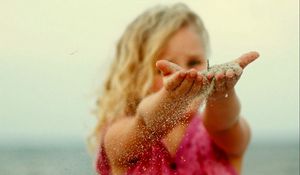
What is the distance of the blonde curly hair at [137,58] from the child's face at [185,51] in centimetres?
1

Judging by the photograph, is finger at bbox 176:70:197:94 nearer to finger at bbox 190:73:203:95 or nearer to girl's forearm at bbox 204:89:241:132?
finger at bbox 190:73:203:95

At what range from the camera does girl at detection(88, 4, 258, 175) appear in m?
1.20

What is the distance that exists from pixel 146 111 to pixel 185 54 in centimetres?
34

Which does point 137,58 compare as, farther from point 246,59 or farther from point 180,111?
point 246,59

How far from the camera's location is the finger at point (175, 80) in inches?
36.8

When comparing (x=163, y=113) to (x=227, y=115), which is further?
(x=227, y=115)

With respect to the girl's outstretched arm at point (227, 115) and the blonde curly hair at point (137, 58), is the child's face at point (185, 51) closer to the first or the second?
the blonde curly hair at point (137, 58)

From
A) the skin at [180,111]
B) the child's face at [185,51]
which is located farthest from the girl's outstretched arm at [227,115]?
the child's face at [185,51]

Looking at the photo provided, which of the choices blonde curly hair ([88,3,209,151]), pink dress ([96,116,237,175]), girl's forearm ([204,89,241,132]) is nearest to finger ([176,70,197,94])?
girl's forearm ([204,89,241,132])

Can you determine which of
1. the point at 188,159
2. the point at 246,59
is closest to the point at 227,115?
the point at 188,159

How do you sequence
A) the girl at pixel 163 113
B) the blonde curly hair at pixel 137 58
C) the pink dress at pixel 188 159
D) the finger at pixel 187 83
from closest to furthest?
the finger at pixel 187 83 < the girl at pixel 163 113 < the pink dress at pixel 188 159 < the blonde curly hair at pixel 137 58

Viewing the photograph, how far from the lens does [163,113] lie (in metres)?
1.12

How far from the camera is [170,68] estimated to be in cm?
96

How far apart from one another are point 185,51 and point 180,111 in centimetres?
38
